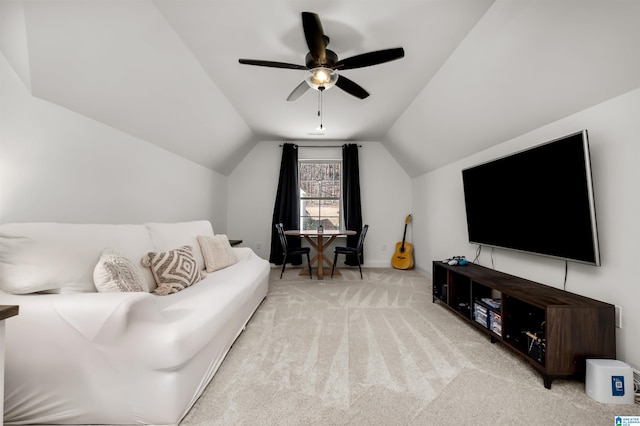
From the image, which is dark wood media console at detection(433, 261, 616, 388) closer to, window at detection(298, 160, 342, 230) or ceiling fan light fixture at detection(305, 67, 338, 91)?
ceiling fan light fixture at detection(305, 67, 338, 91)

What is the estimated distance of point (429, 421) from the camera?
1323 millimetres

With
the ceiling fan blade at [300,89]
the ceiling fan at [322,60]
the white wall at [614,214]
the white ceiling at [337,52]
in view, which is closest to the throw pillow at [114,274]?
the white ceiling at [337,52]

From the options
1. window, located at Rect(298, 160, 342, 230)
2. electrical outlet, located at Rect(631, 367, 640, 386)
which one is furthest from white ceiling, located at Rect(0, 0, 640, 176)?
window, located at Rect(298, 160, 342, 230)

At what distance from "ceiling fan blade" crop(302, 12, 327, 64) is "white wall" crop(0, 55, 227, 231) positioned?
70.2 inches

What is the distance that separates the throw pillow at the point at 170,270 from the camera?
2.00m

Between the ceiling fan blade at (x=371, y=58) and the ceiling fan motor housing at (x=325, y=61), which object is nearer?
the ceiling fan blade at (x=371, y=58)

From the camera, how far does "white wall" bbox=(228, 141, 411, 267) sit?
17.7ft

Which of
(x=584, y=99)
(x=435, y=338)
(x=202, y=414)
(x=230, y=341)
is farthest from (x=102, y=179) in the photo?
(x=584, y=99)

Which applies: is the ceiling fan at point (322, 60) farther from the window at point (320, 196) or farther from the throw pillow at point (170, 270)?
the window at point (320, 196)

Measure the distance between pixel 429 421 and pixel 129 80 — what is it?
9.96ft

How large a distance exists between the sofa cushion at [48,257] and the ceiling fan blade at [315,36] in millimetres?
1865

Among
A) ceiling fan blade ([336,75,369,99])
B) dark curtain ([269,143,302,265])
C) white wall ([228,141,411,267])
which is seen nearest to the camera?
ceiling fan blade ([336,75,369,99])

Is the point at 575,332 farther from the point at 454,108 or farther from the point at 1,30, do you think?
the point at 1,30

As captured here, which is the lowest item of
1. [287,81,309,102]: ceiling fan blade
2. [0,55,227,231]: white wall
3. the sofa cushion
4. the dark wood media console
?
the dark wood media console
